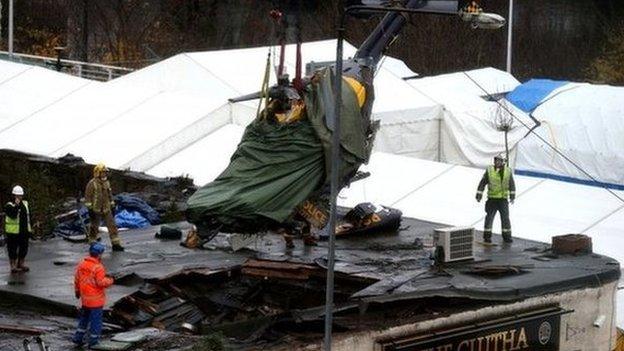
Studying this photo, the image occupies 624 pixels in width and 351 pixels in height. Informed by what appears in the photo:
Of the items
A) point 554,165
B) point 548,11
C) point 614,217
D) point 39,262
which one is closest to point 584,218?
point 614,217

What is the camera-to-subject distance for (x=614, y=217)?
3183cm

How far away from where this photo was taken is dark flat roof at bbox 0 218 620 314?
22.8 metres

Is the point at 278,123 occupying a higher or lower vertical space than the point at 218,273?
higher

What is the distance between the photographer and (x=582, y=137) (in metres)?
43.0

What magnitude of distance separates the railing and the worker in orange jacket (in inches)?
1324

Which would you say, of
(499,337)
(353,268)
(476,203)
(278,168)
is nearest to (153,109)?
(476,203)

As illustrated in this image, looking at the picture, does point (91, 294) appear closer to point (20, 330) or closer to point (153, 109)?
point (20, 330)

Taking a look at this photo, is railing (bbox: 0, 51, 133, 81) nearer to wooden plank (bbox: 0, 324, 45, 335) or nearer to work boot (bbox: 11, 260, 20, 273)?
work boot (bbox: 11, 260, 20, 273)

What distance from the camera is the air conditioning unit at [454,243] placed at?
25.0m

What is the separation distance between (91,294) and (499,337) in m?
7.31

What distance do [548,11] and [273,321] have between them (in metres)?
63.7

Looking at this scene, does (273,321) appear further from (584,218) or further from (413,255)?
(584,218)

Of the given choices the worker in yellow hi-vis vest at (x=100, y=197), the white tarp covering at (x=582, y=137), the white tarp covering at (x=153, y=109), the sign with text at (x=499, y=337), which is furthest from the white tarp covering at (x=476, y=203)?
the worker in yellow hi-vis vest at (x=100, y=197)

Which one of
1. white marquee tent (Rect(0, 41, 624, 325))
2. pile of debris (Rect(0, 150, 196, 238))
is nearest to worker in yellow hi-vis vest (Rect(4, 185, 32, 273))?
pile of debris (Rect(0, 150, 196, 238))
